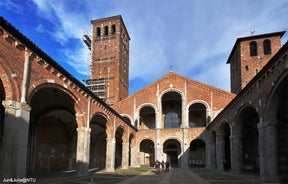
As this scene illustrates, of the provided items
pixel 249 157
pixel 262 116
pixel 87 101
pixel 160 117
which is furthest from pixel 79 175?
pixel 249 157

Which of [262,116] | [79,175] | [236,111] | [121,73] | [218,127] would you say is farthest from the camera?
[121,73]

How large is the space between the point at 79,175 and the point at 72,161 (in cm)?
978

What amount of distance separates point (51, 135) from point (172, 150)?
16589mm

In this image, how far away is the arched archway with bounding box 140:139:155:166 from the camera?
35125mm

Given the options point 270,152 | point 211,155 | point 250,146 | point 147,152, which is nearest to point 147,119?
point 147,152

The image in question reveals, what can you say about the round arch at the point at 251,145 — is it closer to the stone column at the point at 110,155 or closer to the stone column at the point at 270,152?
the stone column at the point at 270,152

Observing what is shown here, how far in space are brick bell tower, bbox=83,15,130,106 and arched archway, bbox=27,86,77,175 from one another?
18152 millimetres

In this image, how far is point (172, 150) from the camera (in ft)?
111

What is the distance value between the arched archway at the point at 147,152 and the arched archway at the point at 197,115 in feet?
21.4

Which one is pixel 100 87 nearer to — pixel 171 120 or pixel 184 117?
pixel 171 120

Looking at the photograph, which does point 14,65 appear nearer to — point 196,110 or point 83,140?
point 83,140

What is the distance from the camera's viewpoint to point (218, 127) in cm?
2477

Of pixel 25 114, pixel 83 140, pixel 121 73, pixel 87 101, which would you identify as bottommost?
pixel 83 140

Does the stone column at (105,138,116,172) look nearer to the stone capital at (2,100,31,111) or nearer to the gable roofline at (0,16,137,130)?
the gable roofline at (0,16,137,130)
